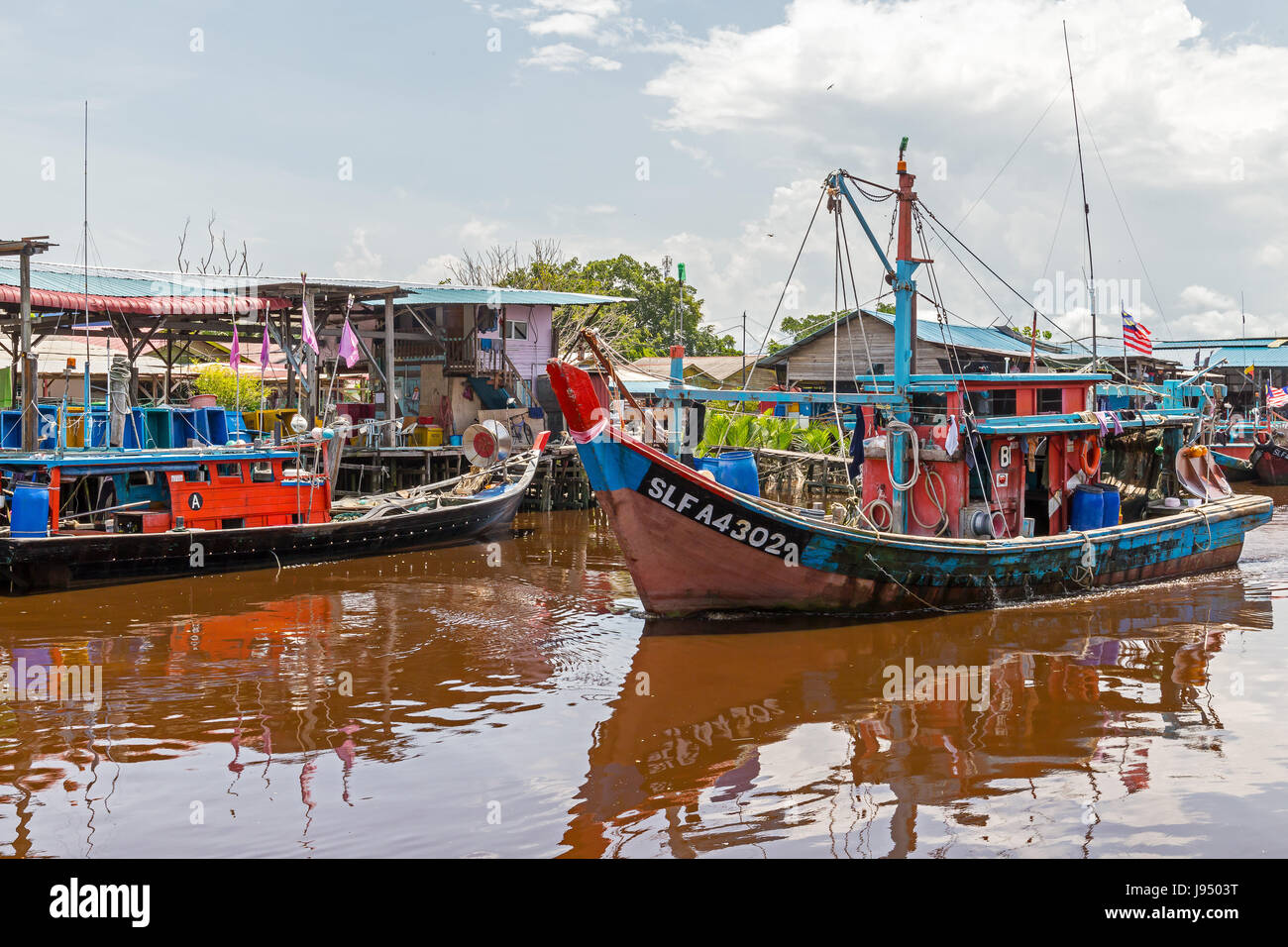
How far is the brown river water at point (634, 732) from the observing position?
23.7 feet

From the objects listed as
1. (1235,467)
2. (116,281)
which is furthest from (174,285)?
(1235,467)

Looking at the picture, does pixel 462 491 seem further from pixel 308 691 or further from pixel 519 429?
pixel 308 691

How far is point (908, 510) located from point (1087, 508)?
2.94m

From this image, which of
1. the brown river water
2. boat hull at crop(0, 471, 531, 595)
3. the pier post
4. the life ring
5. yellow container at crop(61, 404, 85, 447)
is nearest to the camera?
the brown river water

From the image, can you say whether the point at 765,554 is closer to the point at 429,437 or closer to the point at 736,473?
the point at 736,473

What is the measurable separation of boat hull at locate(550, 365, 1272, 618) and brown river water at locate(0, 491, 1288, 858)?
0.38 m

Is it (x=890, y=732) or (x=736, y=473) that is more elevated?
(x=736, y=473)

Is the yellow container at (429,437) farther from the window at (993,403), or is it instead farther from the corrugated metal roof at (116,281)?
the window at (993,403)

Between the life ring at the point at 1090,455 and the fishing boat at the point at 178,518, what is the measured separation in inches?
427

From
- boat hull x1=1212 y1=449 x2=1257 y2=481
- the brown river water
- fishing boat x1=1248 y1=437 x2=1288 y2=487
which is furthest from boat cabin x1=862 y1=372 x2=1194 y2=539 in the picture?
fishing boat x1=1248 y1=437 x2=1288 y2=487

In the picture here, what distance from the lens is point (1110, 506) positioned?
15.2 m

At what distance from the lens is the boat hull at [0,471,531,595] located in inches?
594

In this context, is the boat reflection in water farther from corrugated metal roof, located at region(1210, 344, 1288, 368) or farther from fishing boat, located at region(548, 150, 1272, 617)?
corrugated metal roof, located at region(1210, 344, 1288, 368)

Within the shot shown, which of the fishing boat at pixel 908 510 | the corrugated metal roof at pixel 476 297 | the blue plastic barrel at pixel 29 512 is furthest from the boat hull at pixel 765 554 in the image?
the corrugated metal roof at pixel 476 297
